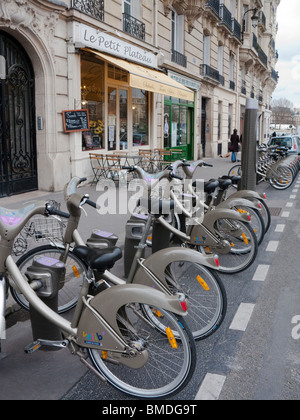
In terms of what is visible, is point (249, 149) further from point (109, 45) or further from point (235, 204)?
point (109, 45)

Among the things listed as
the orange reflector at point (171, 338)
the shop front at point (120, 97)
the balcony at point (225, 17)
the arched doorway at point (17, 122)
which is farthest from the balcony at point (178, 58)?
the orange reflector at point (171, 338)

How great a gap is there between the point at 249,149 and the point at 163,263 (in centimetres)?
672

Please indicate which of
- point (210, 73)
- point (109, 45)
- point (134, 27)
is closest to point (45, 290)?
point (109, 45)

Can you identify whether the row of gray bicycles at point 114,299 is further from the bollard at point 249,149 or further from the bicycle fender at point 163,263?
the bollard at point 249,149

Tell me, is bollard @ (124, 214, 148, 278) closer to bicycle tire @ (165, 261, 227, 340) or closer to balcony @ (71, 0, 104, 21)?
bicycle tire @ (165, 261, 227, 340)

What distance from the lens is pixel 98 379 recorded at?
3.03 meters

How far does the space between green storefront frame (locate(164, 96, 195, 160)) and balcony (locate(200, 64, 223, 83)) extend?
2057 millimetres

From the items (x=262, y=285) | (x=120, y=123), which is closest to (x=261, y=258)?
(x=262, y=285)

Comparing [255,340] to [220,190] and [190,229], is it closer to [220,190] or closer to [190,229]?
[190,229]

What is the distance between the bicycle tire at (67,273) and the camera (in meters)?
3.87

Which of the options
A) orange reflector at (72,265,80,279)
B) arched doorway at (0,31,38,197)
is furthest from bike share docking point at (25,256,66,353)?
→ arched doorway at (0,31,38,197)

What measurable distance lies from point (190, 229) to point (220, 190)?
134 centimetres

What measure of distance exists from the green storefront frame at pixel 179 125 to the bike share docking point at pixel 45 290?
15.9 metres

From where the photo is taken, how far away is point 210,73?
78.0 feet
